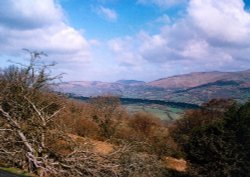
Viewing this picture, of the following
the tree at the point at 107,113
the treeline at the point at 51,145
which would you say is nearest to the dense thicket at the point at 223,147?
the treeline at the point at 51,145

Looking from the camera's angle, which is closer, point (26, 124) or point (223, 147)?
point (26, 124)

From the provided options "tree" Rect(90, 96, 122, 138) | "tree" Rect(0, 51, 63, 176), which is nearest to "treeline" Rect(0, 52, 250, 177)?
"tree" Rect(0, 51, 63, 176)

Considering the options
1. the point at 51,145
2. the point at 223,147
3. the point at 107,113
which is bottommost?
the point at 223,147

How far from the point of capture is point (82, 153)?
48.5 ft

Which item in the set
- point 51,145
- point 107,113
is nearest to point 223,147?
point 51,145

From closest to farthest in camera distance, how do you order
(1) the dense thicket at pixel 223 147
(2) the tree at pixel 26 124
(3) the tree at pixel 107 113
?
(2) the tree at pixel 26 124 → (1) the dense thicket at pixel 223 147 → (3) the tree at pixel 107 113

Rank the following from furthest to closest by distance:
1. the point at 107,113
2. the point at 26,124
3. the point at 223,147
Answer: the point at 107,113 → the point at 223,147 → the point at 26,124

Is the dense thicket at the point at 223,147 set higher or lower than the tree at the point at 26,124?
lower

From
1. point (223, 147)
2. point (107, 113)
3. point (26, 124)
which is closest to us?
point (26, 124)

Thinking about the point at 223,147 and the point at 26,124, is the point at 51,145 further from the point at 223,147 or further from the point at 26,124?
the point at 223,147

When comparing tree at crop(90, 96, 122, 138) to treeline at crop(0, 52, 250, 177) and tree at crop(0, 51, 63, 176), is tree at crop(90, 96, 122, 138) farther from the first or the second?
tree at crop(0, 51, 63, 176)

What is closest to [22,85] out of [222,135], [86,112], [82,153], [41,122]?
[41,122]

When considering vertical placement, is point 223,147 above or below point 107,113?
below

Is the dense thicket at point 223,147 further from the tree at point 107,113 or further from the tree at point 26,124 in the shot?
the tree at point 26,124
